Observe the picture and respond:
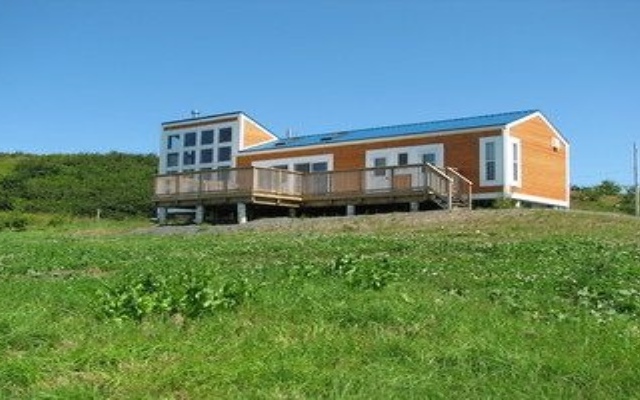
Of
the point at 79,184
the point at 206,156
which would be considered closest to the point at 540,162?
the point at 206,156

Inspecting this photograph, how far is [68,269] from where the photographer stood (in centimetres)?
1296

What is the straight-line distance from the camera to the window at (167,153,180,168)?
147 ft

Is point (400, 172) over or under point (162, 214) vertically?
over

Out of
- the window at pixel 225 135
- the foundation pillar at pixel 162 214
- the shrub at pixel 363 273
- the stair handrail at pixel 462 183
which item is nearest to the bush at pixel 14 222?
the foundation pillar at pixel 162 214

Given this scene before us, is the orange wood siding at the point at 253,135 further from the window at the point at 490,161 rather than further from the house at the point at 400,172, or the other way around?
the window at the point at 490,161

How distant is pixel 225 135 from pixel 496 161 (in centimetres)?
1624

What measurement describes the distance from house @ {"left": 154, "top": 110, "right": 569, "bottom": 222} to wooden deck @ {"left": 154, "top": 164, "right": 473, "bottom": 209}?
40 millimetres

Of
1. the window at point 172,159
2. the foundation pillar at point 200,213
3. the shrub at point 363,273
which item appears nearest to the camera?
the shrub at point 363,273

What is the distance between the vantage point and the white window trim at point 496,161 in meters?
31.7

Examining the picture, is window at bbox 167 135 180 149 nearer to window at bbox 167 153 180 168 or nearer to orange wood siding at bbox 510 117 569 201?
window at bbox 167 153 180 168

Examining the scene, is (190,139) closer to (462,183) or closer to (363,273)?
(462,183)

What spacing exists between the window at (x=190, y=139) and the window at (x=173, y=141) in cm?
57

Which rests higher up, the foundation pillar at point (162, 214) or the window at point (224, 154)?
the window at point (224, 154)

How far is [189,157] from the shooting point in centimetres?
4422
